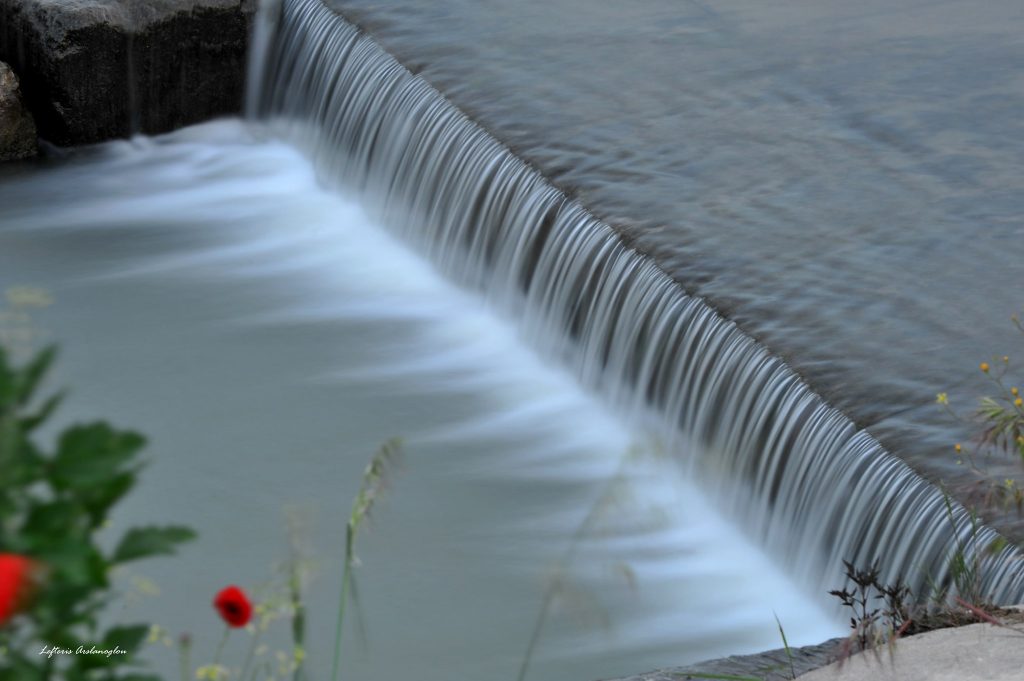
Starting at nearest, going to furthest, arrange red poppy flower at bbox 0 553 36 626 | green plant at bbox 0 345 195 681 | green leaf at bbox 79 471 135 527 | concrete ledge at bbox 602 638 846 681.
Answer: red poppy flower at bbox 0 553 36 626 → green plant at bbox 0 345 195 681 → green leaf at bbox 79 471 135 527 → concrete ledge at bbox 602 638 846 681

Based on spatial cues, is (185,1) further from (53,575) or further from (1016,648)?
(53,575)

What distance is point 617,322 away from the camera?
550 centimetres

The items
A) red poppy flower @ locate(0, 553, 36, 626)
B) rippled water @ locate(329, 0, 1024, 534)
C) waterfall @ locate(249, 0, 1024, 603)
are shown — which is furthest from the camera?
rippled water @ locate(329, 0, 1024, 534)

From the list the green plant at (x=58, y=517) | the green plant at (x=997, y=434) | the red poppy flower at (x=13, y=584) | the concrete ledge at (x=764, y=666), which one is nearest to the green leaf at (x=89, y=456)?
the green plant at (x=58, y=517)

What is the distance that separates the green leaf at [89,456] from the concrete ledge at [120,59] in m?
7.15

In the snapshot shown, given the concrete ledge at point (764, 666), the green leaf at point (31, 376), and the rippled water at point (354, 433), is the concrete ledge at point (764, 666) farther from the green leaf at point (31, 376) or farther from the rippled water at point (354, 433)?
the green leaf at point (31, 376)

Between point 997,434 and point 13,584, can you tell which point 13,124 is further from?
point 13,584

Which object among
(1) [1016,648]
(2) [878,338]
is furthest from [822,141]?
(1) [1016,648]

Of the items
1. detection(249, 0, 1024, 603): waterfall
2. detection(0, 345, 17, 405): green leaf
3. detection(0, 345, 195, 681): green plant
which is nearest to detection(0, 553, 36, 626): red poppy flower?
detection(0, 345, 195, 681): green plant

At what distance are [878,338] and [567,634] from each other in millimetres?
1260

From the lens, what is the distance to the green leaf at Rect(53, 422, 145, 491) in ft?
3.92

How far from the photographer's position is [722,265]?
5.24 m

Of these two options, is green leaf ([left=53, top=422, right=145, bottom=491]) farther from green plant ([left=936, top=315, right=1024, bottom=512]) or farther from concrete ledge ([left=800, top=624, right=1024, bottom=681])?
green plant ([left=936, top=315, right=1024, bottom=512])

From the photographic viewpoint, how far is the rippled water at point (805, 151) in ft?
15.5
